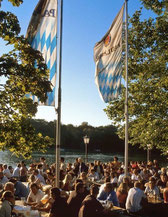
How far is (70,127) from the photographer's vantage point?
424 feet

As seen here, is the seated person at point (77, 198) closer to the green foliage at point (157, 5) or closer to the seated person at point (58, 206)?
the seated person at point (58, 206)

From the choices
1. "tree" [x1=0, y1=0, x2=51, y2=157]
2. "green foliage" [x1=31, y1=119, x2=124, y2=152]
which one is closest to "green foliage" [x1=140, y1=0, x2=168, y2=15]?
"tree" [x1=0, y1=0, x2=51, y2=157]

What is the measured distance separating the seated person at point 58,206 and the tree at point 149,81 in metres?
14.3

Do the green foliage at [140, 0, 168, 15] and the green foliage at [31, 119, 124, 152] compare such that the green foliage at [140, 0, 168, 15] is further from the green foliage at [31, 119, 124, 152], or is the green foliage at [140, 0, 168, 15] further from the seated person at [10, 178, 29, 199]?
the green foliage at [31, 119, 124, 152]

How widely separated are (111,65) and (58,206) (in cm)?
672

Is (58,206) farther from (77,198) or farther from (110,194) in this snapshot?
(110,194)

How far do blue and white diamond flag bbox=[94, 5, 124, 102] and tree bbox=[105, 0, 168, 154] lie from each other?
854 cm

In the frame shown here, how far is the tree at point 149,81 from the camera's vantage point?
822 inches

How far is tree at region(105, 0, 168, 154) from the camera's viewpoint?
20891 mm

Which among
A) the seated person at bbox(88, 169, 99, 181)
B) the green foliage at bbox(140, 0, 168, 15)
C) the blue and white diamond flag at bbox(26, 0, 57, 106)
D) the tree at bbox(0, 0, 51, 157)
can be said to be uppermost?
the green foliage at bbox(140, 0, 168, 15)

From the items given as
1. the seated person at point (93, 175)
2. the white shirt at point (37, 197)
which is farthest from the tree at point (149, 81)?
the white shirt at point (37, 197)

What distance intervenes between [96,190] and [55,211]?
48.0 inches

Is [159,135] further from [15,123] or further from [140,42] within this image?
[15,123]

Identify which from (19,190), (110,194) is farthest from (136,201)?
(19,190)
